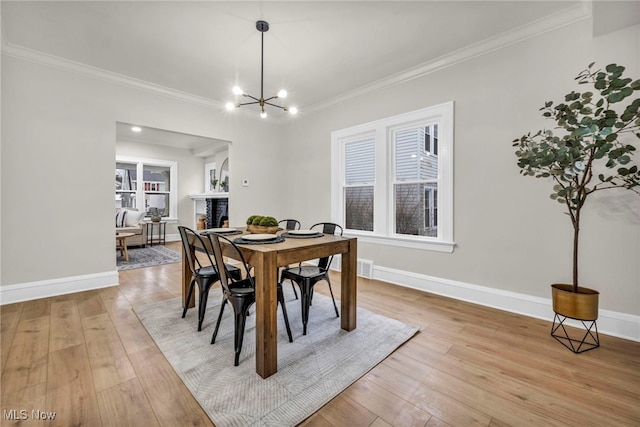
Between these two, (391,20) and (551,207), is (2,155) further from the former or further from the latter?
(551,207)

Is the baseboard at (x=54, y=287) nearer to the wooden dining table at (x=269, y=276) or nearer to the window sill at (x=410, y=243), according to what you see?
the wooden dining table at (x=269, y=276)

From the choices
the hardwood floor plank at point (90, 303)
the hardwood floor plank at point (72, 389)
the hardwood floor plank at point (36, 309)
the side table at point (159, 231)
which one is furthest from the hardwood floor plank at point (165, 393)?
the side table at point (159, 231)

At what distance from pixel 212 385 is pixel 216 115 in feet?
13.5

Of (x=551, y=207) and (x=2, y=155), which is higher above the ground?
(x=2, y=155)

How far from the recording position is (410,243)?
351 centimetres

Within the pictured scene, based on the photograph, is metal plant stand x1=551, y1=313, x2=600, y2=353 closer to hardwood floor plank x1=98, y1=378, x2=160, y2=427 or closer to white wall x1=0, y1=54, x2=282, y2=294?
hardwood floor plank x1=98, y1=378, x2=160, y2=427

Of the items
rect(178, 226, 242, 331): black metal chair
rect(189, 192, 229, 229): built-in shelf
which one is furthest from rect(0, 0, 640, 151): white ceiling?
rect(189, 192, 229, 229): built-in shelf

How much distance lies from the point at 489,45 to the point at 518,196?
1617 mm

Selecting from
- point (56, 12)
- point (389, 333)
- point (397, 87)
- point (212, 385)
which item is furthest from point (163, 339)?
point (397, 87)

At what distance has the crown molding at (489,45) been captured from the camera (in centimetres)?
236

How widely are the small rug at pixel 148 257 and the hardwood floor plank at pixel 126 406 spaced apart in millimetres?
3449

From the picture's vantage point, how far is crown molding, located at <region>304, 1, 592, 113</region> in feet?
7.74

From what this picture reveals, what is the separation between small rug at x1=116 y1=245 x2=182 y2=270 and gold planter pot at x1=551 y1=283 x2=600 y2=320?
541 cm

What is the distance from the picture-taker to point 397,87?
11.9 ft
